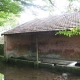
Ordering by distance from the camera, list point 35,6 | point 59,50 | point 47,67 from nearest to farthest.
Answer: point 35,6
point 47,67
point 59,50

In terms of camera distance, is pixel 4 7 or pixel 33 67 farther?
pixel 33 67

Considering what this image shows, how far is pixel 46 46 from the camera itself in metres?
16.7

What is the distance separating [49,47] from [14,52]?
3885 millimetres

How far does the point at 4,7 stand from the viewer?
25.0ft

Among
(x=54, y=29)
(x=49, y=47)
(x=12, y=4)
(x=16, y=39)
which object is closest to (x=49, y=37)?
(x=49, y=47)

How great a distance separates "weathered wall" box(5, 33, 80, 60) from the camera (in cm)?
1480

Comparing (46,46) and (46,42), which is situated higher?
(46,42)

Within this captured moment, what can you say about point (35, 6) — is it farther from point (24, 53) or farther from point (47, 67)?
point (24, 53)

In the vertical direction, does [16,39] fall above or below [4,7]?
below

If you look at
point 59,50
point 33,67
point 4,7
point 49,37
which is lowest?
point 33,67

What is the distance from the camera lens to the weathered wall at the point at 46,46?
1480cm

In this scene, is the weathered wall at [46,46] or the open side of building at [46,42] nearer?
the open side of building at [46,42]

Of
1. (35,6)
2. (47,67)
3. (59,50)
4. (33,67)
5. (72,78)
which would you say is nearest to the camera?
(35,6)

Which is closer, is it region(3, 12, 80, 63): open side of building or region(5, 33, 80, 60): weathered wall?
region(3, 12, 80, 63): open side of building
